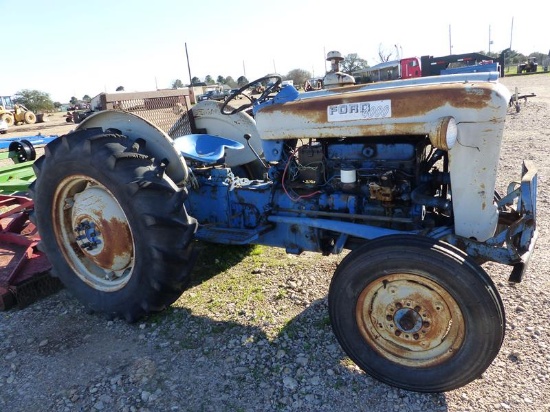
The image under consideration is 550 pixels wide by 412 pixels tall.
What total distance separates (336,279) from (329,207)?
2.38ft

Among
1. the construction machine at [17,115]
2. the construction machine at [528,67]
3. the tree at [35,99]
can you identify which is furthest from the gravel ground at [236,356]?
the tree at [35,99]

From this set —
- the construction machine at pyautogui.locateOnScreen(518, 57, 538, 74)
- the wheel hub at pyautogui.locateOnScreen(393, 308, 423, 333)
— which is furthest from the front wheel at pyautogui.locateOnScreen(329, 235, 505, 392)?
the construction machine at pyautogui.locateOnScreen(518, 57, 538, 74)

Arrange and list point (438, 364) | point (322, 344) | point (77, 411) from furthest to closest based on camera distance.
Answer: point (322, 344) → point (77, 411) → point (438, 364)

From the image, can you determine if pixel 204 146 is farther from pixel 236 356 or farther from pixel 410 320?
pixel 410 320

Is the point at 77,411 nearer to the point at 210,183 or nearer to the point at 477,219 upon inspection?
the point at 210,183

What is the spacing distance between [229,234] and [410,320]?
5.07ft

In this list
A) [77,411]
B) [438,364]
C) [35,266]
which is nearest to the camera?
[438,364]

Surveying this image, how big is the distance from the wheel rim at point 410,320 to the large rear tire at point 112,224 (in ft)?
4.09

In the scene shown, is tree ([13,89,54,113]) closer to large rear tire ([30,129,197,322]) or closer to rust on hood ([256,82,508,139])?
large rear tire ([30,129,197,322])

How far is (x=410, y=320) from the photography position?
2.27 metres

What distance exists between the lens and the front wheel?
2.09 metres

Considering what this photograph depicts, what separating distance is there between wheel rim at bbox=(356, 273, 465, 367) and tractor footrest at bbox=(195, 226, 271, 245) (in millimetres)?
1078

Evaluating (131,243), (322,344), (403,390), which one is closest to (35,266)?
(131,243)

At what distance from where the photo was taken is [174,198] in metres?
2.86
